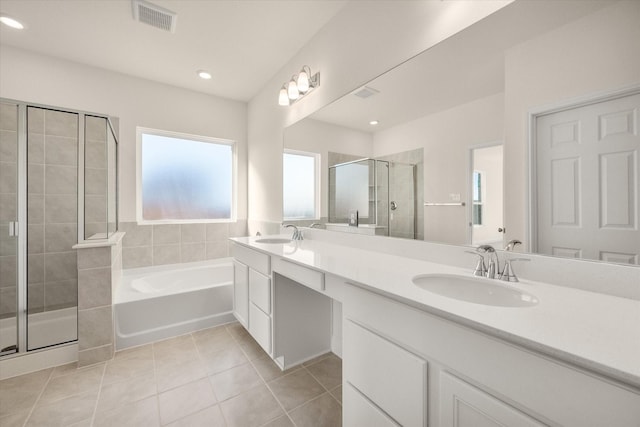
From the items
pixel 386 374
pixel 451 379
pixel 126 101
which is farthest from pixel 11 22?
pixel 451 379

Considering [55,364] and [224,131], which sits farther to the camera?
[224,131]

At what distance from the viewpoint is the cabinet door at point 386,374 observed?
782 millimetres

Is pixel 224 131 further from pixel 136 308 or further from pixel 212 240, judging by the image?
pixel 136 308

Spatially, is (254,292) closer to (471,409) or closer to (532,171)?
(471,409)

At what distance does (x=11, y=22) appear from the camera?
1974 millimetres

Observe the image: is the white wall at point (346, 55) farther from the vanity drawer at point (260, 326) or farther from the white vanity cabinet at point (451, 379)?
the white vanity cabinet at point (451, 379)

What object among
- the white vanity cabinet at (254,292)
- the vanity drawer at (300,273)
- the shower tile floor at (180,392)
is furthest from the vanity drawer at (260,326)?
the vanity drawer at (300,273)

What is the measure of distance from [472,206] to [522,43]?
0.65 m

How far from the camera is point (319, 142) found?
2.18 metres

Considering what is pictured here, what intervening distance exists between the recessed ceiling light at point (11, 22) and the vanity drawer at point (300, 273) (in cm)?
272

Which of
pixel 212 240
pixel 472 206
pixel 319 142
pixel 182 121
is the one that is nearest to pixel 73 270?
pixel 212 240

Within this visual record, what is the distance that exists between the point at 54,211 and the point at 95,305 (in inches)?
49.5

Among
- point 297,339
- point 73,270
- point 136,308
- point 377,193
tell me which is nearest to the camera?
point 377,193

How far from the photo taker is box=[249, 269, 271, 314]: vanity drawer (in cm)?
173
